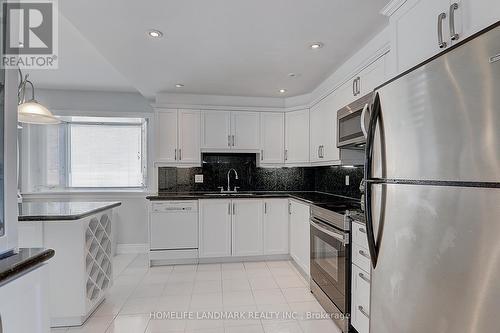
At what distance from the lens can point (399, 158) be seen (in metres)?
1.21

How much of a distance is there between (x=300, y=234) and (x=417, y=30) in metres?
2.44

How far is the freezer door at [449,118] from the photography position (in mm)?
808

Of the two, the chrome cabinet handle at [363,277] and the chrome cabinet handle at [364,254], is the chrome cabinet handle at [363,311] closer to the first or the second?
the chrome cabinet handle at [363,277]

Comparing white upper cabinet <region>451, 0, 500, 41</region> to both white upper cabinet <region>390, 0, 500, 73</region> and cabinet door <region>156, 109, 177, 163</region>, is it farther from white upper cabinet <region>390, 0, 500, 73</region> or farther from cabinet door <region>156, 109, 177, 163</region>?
cabinet door <region>156, 109, 177, 163</region>

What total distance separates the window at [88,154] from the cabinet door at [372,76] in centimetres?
344

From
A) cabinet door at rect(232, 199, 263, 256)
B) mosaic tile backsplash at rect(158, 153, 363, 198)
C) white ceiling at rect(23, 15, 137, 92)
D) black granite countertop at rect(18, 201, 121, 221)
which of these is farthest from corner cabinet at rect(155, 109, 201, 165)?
black granite countertop at rect(18, 201, 121, 221)

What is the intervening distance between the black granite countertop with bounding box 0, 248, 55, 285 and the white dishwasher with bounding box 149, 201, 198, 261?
259cm

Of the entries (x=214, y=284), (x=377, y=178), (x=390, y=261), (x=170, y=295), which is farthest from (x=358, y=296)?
(x=170, y=295)

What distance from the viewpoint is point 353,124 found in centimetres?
232

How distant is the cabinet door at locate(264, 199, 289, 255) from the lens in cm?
382

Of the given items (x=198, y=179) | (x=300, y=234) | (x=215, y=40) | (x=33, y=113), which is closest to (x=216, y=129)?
(x=198, y=179)
